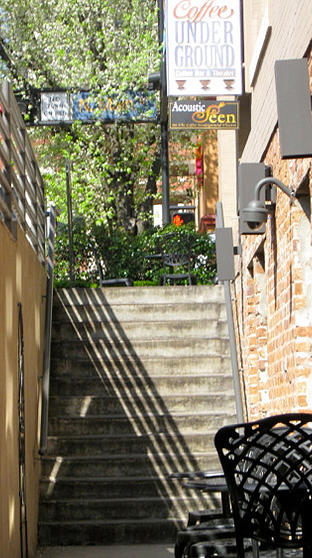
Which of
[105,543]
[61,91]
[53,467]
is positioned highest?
[61,91]

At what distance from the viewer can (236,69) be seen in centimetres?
1159

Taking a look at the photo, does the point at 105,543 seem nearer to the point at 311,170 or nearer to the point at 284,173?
the point at 284,173

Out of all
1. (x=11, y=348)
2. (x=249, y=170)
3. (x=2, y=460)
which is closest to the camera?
(x=2, y=460)

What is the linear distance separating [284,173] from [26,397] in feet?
8.24

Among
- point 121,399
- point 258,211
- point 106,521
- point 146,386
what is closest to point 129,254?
point 146,386

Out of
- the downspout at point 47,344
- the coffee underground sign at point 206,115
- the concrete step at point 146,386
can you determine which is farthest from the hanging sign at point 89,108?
the concrete step at point 146,386

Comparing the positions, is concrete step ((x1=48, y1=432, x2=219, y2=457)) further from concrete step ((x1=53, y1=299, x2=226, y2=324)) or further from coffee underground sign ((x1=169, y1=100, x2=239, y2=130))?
coffee underground sign ((x1=169, y1=100, x2=239, y2=130))

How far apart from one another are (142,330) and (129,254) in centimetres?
481

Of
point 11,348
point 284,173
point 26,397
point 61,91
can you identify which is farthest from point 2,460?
point 61,91

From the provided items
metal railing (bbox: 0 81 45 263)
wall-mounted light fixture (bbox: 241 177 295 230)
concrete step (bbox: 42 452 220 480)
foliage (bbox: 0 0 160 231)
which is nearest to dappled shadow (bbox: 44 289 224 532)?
concrete step (bbox: 42 452 220 480)

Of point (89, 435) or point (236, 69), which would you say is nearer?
point (89, 435)

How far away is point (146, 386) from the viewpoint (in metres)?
9.66

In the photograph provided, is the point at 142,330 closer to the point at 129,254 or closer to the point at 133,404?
the point at 133,404

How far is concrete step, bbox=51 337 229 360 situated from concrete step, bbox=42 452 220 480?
1467 mm
